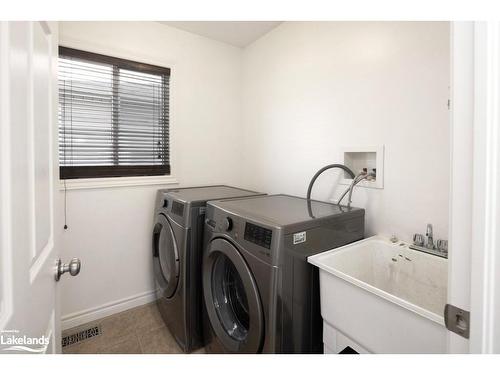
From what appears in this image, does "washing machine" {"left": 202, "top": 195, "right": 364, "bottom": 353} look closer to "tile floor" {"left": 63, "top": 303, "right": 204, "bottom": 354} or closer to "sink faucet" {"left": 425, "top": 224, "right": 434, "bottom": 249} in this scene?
"sink faucet" {"left": 425, "top": 224, "right": 434, "bottom": 249}

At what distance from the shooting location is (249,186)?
260 centimetres

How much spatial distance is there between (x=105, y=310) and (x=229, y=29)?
2.57 meters

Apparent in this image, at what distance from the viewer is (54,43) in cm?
85

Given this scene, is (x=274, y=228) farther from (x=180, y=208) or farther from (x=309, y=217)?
(x=180, y=208)

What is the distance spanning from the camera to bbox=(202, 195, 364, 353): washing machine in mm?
1098

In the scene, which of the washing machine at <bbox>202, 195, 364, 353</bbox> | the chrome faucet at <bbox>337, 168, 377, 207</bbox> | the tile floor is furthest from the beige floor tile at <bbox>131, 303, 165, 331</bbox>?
the chrome faucet at <bbox>337, 168, 377, 207</bbox>

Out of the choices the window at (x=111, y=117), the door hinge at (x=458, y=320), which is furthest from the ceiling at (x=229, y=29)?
the door hinge at (x=458, y=320)

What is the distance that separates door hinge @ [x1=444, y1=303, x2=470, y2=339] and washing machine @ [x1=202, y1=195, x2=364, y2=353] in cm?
62

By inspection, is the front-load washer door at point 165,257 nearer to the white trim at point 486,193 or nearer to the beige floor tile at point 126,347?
the beige floor tile at point 126,347

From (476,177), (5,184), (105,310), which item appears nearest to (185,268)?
(105,310)

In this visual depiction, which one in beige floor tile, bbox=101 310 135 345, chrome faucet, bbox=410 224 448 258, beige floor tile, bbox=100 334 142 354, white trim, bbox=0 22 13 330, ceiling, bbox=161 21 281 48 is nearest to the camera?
white trim, bbox=0 22 13 330

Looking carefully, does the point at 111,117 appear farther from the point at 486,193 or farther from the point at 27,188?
the point at 486,193
